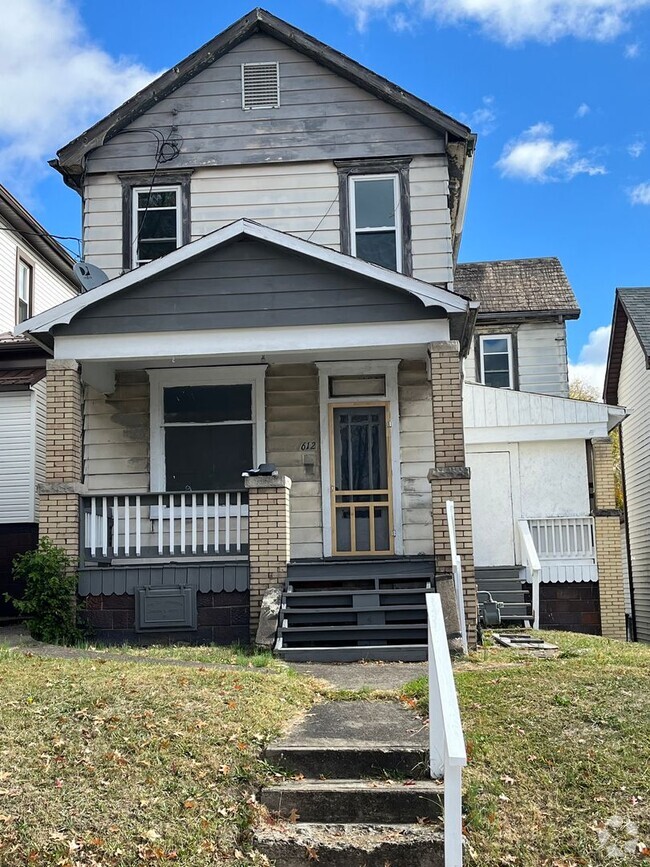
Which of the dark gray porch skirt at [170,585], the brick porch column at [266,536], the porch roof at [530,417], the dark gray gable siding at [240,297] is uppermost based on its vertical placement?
the dark gray gable siding at [240,297]

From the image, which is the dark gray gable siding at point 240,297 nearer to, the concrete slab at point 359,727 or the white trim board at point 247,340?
the white trim board at point 247,340

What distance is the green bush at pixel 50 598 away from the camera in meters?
11.4

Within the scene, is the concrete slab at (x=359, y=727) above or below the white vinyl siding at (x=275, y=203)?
below

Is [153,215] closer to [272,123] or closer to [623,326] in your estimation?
[272,123]

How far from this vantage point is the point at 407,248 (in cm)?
1461

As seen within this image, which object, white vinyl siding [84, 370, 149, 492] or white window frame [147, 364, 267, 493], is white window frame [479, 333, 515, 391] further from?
white vinyl siding [84, 370, 149, 492]

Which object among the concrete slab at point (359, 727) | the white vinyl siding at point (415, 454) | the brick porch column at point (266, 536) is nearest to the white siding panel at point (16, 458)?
the brick porch column at point (266, 536)

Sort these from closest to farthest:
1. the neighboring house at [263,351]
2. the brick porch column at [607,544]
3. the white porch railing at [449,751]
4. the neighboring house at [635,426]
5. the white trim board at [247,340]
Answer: the white porch railing at [449,751], the neighboring house at [263,351], the white trim board at [247,340], the brick porch column at [607,544], the neighboring house at [635,426]

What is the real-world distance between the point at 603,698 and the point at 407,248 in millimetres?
8705

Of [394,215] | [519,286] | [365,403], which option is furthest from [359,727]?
[519,286]

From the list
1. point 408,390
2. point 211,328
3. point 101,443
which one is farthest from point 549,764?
point 101,443

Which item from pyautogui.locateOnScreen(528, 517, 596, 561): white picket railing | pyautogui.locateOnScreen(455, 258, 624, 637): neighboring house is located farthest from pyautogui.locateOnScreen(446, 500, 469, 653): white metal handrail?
pyautogui.locateOnScreen(528, 517, 596, 561): white picket railing

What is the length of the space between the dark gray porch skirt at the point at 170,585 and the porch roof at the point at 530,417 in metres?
6.59

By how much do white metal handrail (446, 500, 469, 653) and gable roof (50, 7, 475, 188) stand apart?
6462 millimetres
